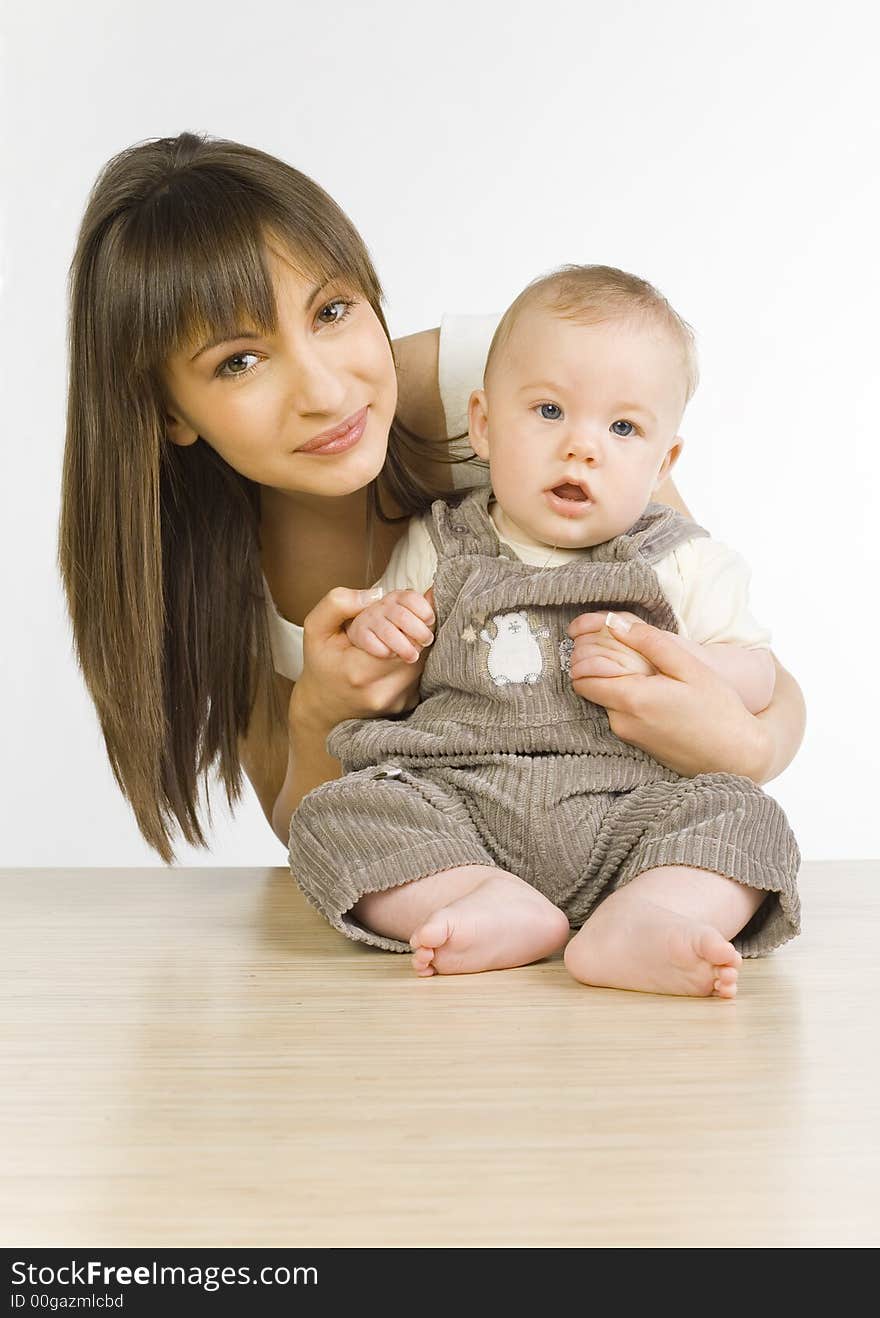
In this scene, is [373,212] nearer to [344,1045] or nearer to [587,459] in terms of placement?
[587,459]

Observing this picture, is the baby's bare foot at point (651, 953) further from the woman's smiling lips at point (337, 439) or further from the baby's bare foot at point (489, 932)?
the woman's smiling lips at point (337, 439)

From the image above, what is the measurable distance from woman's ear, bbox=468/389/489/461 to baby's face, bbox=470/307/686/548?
4 cm

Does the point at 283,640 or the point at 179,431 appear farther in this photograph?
the point at 283,640

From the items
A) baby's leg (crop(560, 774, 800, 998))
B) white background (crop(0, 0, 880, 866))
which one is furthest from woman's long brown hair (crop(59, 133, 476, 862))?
white background (crop(0, 0, 880, 866))

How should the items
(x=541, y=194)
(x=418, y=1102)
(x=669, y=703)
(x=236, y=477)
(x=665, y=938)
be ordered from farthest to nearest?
(x=541, y=194) < (x=236, y=477) < (x=669, y=703) < (x=665, y=938) < (x=418, y=1102)

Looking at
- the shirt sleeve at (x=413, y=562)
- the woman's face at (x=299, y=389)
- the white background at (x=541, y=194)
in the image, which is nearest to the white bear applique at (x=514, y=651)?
the shirt sleeve at (x=413, y=562)

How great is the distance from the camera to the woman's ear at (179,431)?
1413 mm

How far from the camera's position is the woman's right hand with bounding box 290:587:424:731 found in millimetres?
1271

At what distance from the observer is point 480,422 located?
1329mm

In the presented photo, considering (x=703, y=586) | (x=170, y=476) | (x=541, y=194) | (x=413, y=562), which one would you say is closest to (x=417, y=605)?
(x=413, y=562)

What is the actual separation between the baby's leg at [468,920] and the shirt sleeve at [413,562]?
335 mm

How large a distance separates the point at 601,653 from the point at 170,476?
0.53 m

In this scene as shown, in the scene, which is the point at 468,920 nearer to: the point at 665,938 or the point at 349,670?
the point at 665,938
